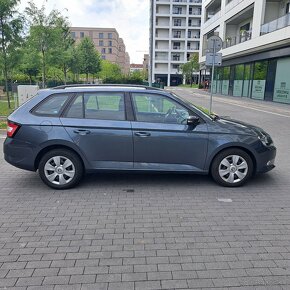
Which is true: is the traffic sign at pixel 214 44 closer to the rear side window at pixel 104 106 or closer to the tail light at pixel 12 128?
the rear side window at pixel 104 106

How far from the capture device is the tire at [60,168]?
4512mm

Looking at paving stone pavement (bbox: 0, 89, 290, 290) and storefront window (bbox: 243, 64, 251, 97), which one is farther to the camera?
storefront window (bbox: 243, 64, 251, 97)

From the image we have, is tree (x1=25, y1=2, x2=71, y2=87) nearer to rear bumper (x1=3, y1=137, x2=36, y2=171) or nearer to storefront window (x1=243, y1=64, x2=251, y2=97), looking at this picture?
rear bumper (x1=3, y1=137, x2=36, y2=171)

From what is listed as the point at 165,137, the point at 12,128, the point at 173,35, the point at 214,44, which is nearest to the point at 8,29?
the point at 214,44

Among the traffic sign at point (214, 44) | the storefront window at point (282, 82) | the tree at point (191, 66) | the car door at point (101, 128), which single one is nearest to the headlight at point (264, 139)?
the car door at point (101, 128)

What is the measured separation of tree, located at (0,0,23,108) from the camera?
12.5 metres

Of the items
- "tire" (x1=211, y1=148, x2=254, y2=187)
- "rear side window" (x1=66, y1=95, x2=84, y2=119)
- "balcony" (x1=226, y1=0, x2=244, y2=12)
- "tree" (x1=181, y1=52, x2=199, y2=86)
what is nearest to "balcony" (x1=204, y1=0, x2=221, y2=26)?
"balcony" (x1=226, y1=0, x2=244, y2=12)

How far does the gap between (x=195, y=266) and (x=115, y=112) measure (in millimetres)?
Answer: 2668

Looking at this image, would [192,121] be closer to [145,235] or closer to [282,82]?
[145,235]

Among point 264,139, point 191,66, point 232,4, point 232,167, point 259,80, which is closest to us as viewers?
point 232,167

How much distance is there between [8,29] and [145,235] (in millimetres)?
12919

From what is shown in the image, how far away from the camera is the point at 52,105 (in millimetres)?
4566

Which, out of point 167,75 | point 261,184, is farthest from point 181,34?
point 261,184

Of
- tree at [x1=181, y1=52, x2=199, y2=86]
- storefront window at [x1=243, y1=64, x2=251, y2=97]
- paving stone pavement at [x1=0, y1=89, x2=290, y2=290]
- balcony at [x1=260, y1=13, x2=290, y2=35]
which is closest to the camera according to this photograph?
paving stone pavement at [x1=0, y1=89, x2=290, y2=290]
